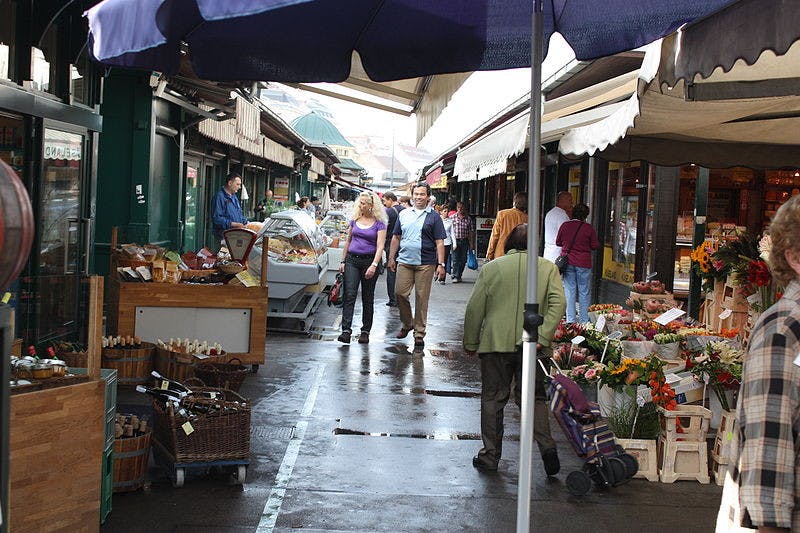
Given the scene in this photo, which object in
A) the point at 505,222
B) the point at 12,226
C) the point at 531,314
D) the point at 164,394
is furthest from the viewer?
the point at 505,222

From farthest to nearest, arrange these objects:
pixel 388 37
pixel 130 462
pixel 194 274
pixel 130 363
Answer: pixel 194 274 < pixel 130 363 < pixel 130 462 < pixel 388 37

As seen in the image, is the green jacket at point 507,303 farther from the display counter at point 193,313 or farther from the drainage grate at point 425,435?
the display counter at point 193,313

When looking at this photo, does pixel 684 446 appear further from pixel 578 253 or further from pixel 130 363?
pixel 578 253

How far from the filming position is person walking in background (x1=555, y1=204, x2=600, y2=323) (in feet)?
40.5

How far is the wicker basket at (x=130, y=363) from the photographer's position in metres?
7.83

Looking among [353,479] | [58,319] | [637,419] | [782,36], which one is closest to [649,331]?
[637,419]

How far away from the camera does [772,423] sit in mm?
2668

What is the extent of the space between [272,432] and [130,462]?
1781 mm

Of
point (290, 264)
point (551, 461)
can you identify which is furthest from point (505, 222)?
point (551, 461)

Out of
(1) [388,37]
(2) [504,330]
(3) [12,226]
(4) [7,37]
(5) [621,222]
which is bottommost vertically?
Answer: (2) [504,330]

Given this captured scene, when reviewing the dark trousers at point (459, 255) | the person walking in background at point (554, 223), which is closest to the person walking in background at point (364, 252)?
the person walking in background at point (554, 223)

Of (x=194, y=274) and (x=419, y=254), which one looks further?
(x=419, y=254)

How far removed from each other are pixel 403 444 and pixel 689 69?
3851mm

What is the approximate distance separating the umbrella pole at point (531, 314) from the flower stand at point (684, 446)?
9.94ft
